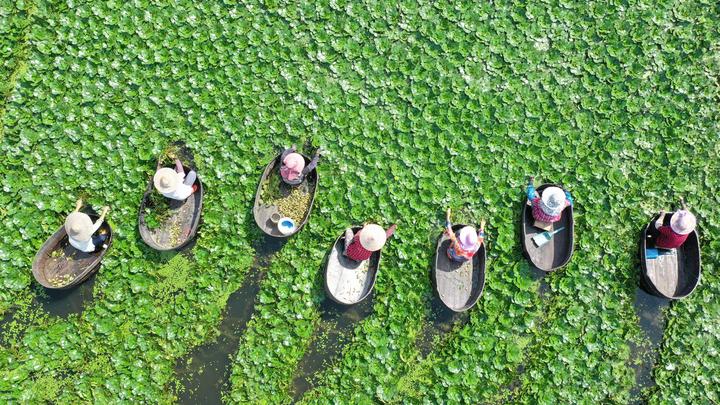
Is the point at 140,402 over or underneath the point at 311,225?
underneath

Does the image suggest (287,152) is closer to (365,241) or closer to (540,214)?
(365,241)

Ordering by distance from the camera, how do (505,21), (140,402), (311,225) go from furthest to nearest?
(505,21)
(311,225)
(140,402)

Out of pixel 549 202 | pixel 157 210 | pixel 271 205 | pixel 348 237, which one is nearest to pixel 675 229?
pixel 549 202

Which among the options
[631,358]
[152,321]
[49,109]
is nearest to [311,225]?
[152,321]

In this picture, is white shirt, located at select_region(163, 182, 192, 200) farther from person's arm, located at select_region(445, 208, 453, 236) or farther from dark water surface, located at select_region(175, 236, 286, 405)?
person's arm, located at select_region(445, 208, 453, 236)

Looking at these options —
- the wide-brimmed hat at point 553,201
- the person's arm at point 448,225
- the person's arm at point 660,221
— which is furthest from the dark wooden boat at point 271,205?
the person's arm at point 660,221

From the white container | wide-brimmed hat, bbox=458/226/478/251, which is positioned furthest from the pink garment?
wide-brimmed hat, bbox=458/226/478/251

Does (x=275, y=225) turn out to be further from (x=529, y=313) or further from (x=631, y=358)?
(x=631, y=358)

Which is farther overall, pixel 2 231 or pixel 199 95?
pixel 199 95
